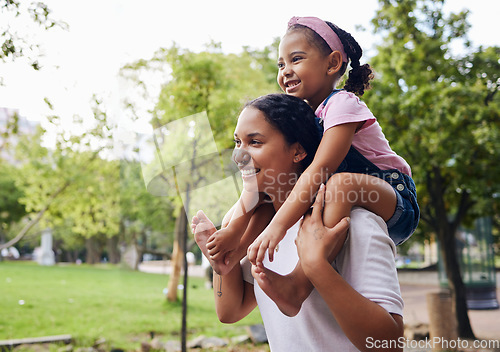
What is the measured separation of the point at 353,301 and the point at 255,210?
366 millimetres

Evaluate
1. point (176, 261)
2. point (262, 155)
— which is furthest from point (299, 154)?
point (176, 261)

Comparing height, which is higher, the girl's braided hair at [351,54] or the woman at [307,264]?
the girl's braided hair at [351,54]

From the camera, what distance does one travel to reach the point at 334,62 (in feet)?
4.14

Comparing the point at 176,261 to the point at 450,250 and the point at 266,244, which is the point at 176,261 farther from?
the point at 266,244

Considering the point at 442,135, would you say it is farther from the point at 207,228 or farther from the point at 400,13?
the point at 207,228

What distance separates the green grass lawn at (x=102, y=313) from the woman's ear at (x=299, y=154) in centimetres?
690

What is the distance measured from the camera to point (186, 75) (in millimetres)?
6836

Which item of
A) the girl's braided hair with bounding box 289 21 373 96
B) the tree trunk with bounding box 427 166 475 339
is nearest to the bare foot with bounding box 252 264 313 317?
the girl's braided hair with bounding box 289 21 373 96

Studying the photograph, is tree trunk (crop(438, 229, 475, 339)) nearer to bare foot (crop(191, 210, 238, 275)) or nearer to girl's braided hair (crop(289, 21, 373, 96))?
girl's braided hair (crop(289, 21, 373, 96))

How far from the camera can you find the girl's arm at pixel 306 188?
0.99 m

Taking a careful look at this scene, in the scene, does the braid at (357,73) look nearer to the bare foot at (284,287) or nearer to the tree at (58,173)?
the bare foot at (284,287)

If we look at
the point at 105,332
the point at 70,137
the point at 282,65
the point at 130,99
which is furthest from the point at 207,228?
the point at 105,332

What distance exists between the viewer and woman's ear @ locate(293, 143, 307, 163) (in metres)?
1.19

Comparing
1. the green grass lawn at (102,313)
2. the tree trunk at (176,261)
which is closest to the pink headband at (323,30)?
the green grass lawn at (102,313)
